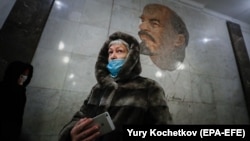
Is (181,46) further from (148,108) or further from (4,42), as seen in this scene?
(4,42)

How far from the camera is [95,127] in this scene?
786mm

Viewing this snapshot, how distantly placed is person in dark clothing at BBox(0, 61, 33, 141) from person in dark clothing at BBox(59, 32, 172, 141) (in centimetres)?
27

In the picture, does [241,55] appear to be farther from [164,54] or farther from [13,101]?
[13,101]

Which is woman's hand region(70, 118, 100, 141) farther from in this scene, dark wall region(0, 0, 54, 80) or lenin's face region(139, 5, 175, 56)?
lenin's face region(139, 5, 175, 56)

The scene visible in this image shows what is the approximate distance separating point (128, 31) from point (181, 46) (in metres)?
0.65

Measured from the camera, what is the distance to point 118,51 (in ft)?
4.08

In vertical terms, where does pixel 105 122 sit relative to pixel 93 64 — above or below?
above

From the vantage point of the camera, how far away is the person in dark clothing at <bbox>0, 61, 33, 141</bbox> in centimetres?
77

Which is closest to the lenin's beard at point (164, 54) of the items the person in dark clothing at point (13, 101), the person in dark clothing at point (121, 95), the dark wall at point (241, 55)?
the person in dark clothing at point (121, 95)

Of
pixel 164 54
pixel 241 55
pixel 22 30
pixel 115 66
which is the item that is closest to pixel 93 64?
pixel 115 66

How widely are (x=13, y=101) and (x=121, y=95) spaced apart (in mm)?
638

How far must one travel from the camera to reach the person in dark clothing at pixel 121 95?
1.00 meters

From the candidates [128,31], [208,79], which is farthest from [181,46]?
[128,31]

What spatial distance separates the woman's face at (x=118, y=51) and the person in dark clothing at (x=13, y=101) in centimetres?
61
